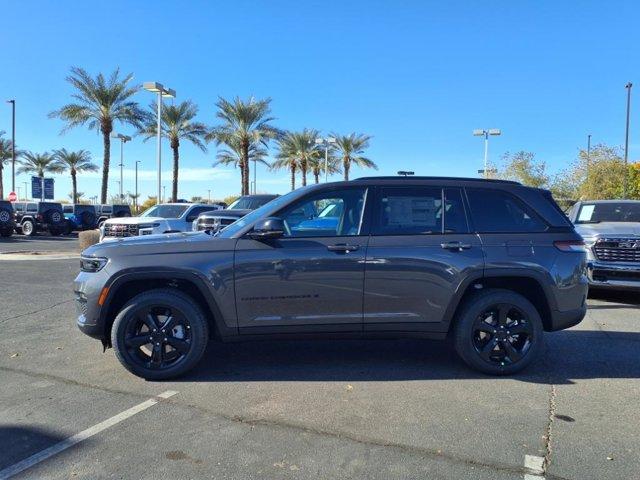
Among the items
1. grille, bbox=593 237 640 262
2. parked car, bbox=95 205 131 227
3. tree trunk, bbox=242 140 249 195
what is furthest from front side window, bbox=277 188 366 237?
parked car, bbox=95 205 131 227

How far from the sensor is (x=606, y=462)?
349 cm

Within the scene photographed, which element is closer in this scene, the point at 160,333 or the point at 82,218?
the point at 160,333

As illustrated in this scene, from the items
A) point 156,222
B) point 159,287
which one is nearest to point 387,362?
point 159,287

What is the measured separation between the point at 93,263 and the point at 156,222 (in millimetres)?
9206

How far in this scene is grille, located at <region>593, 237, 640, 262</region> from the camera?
8.98 metres

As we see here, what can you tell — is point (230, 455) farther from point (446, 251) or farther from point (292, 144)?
point (292, 144)

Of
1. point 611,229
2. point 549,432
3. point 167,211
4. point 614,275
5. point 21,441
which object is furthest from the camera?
point 167,211

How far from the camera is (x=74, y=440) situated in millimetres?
3740

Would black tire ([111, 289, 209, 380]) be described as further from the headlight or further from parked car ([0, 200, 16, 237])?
parked car ([0, 200, 16, 237])

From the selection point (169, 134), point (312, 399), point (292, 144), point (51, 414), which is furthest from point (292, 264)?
point (292, 144)

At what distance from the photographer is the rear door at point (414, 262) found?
16.2ft

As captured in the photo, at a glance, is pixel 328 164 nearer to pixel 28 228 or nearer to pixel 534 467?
pixel 28 228

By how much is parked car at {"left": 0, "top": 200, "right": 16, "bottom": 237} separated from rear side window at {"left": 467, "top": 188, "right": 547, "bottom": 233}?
81.4ft

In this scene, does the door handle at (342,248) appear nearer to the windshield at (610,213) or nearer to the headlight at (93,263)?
the headlight at (93,263)
